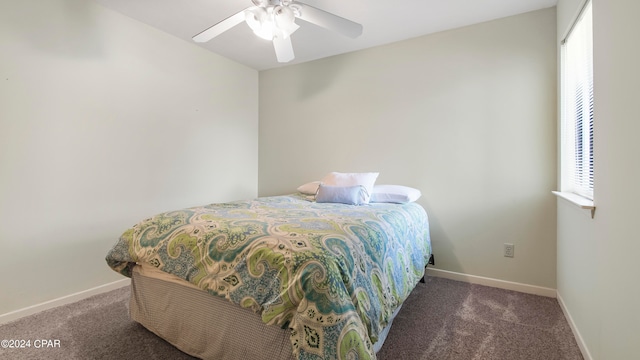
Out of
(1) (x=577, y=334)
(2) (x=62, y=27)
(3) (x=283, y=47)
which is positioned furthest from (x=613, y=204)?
(2) (x=62, y=27)

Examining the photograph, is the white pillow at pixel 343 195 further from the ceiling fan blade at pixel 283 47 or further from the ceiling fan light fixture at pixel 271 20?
the ceiling fan light fixture at pixel 271 20

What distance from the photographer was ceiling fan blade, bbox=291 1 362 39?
5.96 feet

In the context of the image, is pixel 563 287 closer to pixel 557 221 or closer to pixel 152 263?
pixel 557 221

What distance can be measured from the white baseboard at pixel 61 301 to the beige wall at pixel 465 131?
2285mm

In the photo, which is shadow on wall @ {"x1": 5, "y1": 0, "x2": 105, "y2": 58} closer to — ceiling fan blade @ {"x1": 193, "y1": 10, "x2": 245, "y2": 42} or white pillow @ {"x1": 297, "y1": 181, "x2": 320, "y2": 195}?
ceiling fan blade @ {"x1": 193, "y1": 10, "x2": 245, "y2": 42}

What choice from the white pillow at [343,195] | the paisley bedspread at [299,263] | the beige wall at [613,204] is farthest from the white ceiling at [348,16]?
the paisley bedspread at [299,263]

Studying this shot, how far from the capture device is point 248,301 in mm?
1266

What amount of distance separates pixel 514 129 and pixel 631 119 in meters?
1.50

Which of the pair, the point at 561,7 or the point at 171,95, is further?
the point at 171,95

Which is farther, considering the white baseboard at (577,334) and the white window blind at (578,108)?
the white window blind at (578,108)

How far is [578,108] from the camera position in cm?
198

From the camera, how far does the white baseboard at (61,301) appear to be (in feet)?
6.42

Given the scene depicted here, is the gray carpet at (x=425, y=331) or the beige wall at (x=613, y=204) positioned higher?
the beige wall at (x=613, y=204)

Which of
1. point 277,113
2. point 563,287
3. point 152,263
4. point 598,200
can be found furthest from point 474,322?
point 277,113
